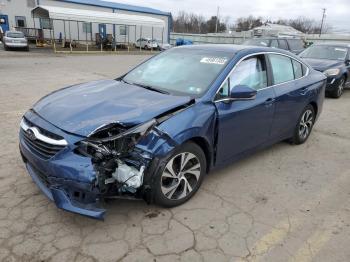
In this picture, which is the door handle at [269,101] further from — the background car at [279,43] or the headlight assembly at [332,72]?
the background car at [279,43]

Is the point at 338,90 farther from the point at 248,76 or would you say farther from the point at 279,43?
the point at 248,76

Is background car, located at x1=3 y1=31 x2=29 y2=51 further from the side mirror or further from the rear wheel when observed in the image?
the side mirror

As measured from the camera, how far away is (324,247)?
2951 millimetres

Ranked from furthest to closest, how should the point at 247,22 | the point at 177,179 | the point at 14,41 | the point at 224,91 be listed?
the point at 247,22
the point at 14,41
the point at 224,91
the point at 177,179

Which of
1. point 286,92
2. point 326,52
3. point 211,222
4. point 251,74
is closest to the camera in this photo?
point 211,222

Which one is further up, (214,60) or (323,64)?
(214,60)

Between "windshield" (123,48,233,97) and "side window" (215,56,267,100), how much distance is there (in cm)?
17

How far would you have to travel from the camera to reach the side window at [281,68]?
4506 millimetres

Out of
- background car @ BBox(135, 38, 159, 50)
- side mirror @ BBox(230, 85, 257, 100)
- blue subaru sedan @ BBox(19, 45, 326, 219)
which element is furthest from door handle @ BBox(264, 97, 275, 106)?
background car @ BBox(135, 38, 159, 50)

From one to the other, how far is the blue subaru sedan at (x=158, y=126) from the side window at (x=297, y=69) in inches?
14.4

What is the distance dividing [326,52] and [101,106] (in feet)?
31.8

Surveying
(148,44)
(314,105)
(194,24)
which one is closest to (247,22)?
(194,24)

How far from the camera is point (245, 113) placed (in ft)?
12.7

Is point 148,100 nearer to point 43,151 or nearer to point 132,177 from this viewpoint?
point 132,177
